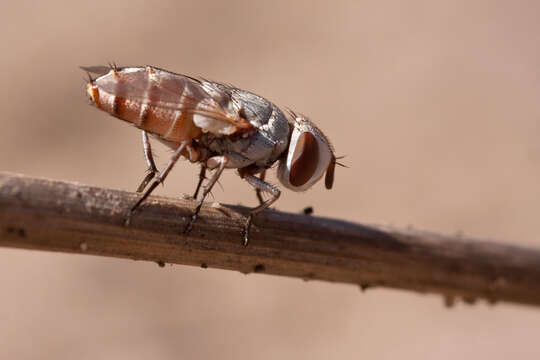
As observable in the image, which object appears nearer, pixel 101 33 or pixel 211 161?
pixel 211 161

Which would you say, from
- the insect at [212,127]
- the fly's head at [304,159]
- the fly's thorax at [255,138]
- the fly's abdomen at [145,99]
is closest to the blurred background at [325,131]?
the fly's head at [304,159]

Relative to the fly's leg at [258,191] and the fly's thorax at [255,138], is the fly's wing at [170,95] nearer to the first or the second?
the fly's thorax at [255,138]

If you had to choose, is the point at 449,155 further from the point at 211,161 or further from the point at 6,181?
the point at 6,181

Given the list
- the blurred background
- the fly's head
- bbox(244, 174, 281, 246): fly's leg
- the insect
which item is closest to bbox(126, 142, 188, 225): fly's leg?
the insect

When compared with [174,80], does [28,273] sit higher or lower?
lower

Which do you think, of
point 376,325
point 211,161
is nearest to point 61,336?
point 376,325

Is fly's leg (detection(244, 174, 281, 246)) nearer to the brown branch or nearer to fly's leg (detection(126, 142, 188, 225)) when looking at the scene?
the brown branch

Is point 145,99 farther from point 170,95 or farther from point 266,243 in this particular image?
point 266,243
